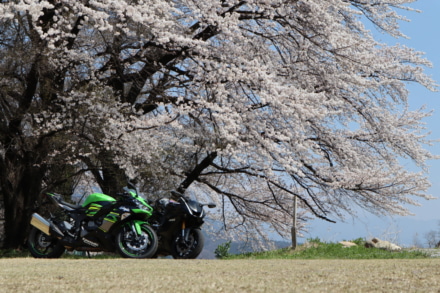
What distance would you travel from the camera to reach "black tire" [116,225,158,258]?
9195 millimetres

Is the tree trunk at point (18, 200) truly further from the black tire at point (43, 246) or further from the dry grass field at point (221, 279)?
the dry grass field at point (221, 279)

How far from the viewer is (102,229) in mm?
9594

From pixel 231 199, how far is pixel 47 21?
7824 mm

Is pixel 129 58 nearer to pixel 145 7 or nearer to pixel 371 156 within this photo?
pixel 145 7

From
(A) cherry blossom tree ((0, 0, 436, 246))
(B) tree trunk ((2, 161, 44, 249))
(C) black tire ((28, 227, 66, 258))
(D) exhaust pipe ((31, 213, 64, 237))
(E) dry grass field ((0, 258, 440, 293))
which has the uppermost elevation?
(A) cherry blossom tree ((0, 0, 436, 246))

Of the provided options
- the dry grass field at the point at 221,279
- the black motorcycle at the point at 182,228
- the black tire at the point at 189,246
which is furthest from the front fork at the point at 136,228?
the dry grass field at the point at 221,279

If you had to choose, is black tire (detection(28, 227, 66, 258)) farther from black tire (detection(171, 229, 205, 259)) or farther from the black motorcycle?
black tire (detection(171, 229, 205, 259))

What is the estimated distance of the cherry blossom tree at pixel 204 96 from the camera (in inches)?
461

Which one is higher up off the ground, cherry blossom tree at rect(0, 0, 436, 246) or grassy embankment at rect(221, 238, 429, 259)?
cherry blossom tree at rect(0, 0, 436, 246)

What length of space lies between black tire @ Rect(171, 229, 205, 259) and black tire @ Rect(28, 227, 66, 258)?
2.34 meters

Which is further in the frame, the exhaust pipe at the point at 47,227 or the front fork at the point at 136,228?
the exhaust pipe at the point at 47,227

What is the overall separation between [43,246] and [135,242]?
218 centimetres

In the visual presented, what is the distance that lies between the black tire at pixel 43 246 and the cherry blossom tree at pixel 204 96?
2325mm

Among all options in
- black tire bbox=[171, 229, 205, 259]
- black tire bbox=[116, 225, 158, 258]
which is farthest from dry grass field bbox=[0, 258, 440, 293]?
black tire bbox=[171, 229, 205, 259]
